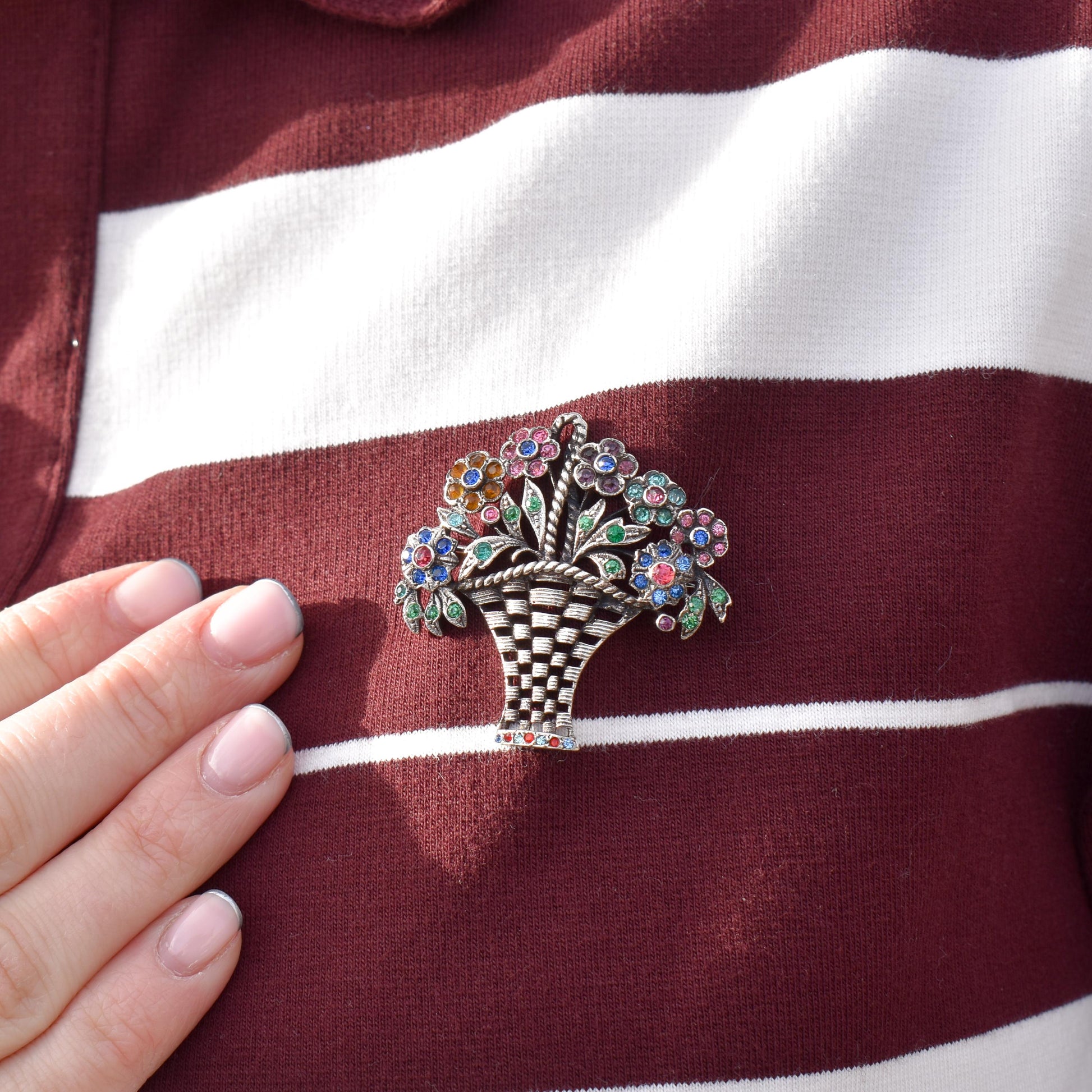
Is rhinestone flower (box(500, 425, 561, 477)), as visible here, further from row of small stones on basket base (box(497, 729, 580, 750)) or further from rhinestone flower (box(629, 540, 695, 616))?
row of small stones on basket base (box(497, 729, 580, 750))

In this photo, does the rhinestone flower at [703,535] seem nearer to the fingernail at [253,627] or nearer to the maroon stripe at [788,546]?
the maroon stripe at [788,546]

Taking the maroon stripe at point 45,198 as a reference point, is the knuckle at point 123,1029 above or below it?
below

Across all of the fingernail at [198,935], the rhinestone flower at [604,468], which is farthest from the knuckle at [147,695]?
the rhinestone flower at [604,468]

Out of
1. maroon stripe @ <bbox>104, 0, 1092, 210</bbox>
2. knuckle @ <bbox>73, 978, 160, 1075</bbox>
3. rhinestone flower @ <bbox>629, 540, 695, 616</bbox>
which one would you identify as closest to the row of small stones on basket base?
rhinestone flower @ <bbox>629, 540, 695, 616</bbox>

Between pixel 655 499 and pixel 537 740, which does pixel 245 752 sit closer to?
pixel 537 740

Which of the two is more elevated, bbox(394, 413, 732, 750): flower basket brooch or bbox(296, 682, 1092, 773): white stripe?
bbox(394, 413, 732, 750): flower basket brooch

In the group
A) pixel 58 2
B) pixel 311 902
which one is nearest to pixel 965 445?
pixel 311 902
